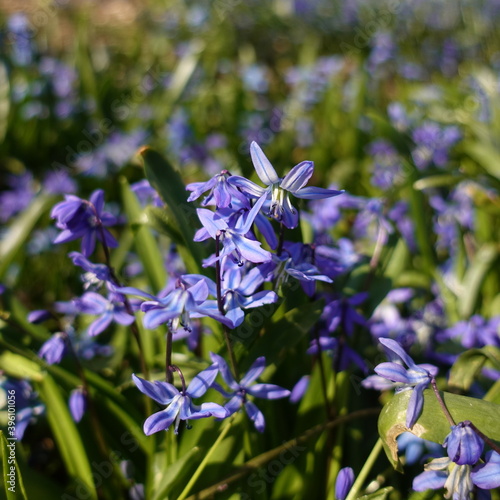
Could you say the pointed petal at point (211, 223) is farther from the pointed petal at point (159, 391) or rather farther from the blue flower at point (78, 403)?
the blue flower at point (78, 403)

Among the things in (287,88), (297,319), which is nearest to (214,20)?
(287,88)

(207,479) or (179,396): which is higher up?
(179,396)

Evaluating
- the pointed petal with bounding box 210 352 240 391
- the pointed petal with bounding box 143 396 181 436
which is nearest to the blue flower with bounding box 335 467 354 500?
the pointed petal with bounding box 210 352 240 391

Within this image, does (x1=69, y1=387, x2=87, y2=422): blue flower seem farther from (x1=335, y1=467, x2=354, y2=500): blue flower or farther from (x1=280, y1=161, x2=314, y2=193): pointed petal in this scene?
(x1=280, y1=161, x2=314, y2=193): pointed petal

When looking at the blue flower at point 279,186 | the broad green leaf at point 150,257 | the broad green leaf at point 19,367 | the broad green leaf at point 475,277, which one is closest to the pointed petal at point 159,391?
the blue flower at point 279,186

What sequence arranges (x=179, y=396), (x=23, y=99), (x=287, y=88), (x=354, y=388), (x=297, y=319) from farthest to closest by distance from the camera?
(x=287, y=88) → (x=23, y=99) → (x=354, y=388) → (x=297, y=319) → (x=179, y=396)

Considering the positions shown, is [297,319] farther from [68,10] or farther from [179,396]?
[68,10]

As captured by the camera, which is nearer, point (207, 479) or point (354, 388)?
point (207, 479)
